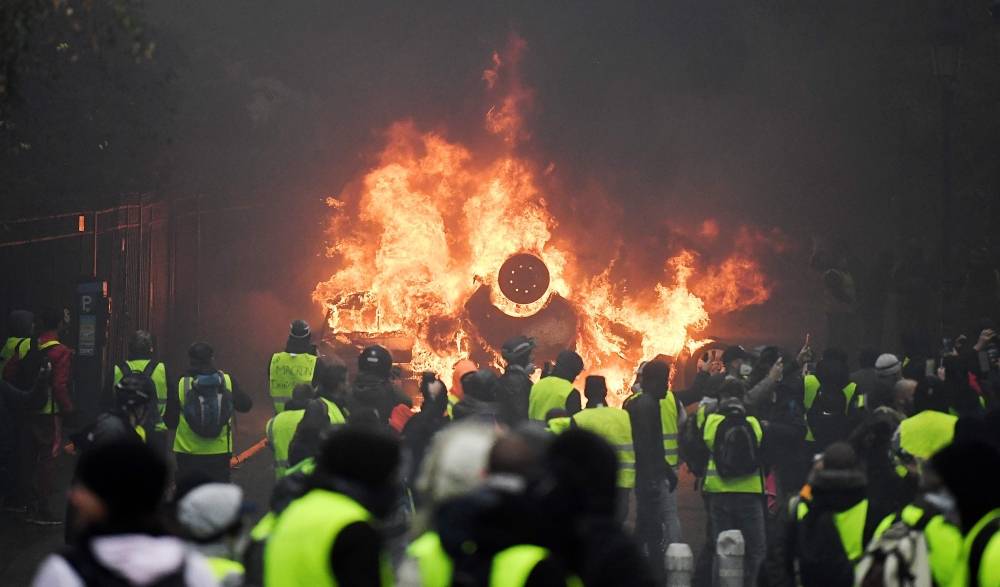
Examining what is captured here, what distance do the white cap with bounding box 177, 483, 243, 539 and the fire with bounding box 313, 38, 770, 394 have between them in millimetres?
16649

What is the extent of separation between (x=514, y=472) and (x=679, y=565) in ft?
20.0

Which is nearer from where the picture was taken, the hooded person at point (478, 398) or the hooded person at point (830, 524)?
the hooded person at point (830, 524)

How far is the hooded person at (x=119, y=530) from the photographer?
13.6 ft

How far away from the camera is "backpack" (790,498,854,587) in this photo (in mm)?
6379

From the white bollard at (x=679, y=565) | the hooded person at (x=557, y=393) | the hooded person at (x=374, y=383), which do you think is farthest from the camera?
the hooded person at (x=557, y=393)

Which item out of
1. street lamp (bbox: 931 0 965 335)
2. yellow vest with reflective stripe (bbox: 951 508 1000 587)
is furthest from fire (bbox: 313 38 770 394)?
yellow vest with reflective stripe (bbox: 951 508 1000 587)

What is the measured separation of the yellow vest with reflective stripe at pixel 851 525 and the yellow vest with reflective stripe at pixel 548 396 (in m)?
4.57

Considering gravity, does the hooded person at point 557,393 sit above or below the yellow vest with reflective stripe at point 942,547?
above

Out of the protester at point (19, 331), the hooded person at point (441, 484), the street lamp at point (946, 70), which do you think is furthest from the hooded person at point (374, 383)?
the street lamp at point (946, 70)

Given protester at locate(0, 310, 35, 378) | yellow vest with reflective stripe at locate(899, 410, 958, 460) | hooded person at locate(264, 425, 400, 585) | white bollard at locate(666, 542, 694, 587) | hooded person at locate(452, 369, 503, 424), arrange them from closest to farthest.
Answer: hooded person at locate(264, 425, 400, 585) → yellow vest with reflective stripe at locate(899, 410, 958, 460) → white bollard at locate(666, 542, 694, 587) → hooded person at locate(452, 369, 503, 424) → protester at locate(0, 310, 35, 378)

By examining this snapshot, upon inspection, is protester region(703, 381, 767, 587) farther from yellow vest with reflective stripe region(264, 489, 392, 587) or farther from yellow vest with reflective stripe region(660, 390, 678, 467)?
yellow vest with reflective stripe region(264, 489, 392, 587)

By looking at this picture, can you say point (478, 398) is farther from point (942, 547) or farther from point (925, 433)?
point (942, 547)

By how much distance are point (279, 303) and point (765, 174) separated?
10082 mm

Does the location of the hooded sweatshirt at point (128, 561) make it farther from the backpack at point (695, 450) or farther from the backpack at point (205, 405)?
the backpack at point (205, 405)
